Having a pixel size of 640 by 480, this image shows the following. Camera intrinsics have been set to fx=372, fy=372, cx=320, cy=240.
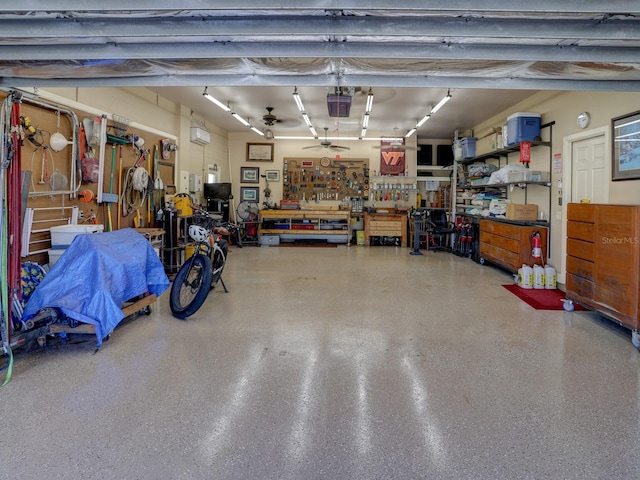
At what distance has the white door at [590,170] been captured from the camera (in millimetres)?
4695

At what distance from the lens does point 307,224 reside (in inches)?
405

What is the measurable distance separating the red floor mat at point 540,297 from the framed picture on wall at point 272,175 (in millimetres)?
7258

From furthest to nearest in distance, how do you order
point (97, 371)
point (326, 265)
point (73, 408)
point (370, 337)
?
point (326, 265), point (370, 337), point (97, 371), point (73, 408)

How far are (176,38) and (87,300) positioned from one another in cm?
214

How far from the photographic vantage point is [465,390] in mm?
2420

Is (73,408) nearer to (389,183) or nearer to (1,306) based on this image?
(1,306)

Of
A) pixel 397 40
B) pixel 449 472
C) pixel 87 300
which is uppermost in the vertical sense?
pixel 397 40

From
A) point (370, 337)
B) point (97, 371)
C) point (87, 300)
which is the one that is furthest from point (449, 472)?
point (87, 300)

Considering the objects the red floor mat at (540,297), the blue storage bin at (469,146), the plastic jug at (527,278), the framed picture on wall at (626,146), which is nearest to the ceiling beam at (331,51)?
the framed picture on wall at (626,146)

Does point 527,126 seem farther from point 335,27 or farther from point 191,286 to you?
point 191,286

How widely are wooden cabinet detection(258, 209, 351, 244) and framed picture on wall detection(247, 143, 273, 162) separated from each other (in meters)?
1.93

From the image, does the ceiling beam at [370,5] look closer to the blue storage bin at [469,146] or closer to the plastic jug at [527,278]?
the plastic jug at [527,278]

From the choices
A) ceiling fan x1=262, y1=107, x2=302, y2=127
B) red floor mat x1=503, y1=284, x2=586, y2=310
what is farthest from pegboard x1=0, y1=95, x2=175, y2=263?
red floor mat x1=503, y1=284, x2=586, y2=310

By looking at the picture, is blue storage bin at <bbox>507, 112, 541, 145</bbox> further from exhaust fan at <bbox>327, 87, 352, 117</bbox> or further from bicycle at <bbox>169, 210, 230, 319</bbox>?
bicycle at <bbox>169, 210, 230, 319</bbox>
